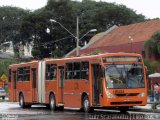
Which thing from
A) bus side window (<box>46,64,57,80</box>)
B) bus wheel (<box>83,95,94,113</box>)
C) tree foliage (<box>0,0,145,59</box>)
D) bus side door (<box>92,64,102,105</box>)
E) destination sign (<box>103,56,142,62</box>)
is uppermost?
tree foliage (<box>0,0,145,59</box>)

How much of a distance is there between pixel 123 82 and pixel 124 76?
303 mm

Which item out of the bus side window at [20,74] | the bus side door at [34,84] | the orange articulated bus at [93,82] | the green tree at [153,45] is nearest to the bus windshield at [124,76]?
the orange articulated bus at [93,82]

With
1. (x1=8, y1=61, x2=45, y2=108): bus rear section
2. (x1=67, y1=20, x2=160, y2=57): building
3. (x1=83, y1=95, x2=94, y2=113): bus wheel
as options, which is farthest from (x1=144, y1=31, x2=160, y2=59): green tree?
(x1=83, y1=95, x2=94, y2=113): bus wheel

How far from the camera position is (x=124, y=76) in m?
26.6

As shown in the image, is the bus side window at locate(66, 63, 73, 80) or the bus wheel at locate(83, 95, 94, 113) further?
the bus side window at locate(66, 63, 73, 80)

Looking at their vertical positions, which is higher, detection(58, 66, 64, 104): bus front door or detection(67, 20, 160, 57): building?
detection(67, 20, 160, 57): building

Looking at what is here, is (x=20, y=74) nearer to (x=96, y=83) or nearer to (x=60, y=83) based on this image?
(x=60, y=83)

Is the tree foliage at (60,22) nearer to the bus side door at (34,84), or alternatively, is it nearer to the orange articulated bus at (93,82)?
the bus side door at (34,84)

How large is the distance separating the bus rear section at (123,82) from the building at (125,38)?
44898 mm

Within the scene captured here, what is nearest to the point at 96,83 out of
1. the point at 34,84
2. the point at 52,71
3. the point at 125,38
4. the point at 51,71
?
the point at 52,71

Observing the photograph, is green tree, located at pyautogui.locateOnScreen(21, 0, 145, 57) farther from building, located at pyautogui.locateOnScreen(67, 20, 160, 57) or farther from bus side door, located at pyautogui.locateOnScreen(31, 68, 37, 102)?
bus side door, located at pyautogui.locateOnScreen(31, 68, 37, 102)

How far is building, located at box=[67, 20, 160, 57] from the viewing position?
75.4m

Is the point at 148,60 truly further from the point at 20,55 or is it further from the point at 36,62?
the point at 20,55

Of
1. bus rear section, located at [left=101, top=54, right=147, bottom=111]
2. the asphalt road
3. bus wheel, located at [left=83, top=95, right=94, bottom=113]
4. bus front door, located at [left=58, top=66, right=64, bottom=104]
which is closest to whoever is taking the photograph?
the asphalt road
